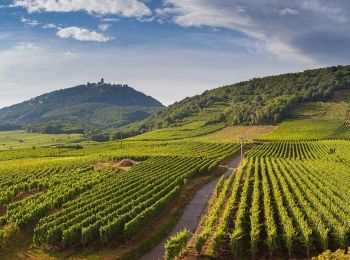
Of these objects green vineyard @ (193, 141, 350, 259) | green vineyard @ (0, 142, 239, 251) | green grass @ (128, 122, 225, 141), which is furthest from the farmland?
green grass @ (128, 122, 225, 141)

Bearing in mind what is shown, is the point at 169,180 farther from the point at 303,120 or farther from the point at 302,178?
the point at 303,120

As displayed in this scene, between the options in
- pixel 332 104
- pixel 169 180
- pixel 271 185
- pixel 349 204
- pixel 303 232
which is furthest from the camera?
pixel 332 104

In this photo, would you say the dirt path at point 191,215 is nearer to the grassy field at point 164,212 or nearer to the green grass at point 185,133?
the grassy field at point 164,212

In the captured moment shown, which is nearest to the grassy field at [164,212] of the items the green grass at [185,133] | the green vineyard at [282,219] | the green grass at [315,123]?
the green vineyard at [282,219]

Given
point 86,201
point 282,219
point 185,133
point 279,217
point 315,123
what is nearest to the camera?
point 282,219

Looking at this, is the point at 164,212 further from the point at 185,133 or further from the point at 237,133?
the point at 185,133

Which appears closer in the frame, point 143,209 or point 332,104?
point 143,209

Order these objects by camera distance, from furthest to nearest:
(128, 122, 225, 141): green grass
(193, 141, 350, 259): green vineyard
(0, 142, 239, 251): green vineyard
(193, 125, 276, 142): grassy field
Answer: (128, 122, 225, 141): green grass < (193, 125, 276, 142): grassy field < (0, 142, 239, 251): green vineyard < (193, 141, 350, 259): green vineyard

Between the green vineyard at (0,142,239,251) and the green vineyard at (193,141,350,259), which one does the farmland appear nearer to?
the green vineyard at (193,141,350,259)

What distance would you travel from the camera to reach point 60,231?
35781 millimetres

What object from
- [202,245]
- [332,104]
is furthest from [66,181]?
[332,104]

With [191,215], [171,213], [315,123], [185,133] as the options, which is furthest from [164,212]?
[185,133]

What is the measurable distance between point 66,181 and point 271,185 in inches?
1143

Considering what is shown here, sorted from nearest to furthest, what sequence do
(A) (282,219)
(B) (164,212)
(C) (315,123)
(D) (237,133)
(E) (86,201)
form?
(A) (282,219) → (E) (86,201) → (B) (164,212) → (C) (315,123) → (D) (237,133)
